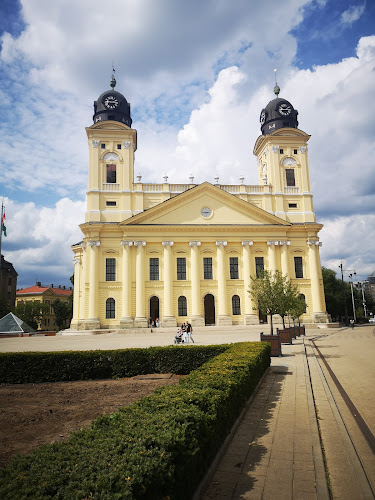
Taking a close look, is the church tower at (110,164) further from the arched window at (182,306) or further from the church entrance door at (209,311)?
the church entrance door at (209,311)

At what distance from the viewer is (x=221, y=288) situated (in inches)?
1784

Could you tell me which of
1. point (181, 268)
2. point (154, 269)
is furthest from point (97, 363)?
point (181, 268)

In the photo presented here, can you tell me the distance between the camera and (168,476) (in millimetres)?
4031

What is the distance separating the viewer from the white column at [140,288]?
42906 millimetres

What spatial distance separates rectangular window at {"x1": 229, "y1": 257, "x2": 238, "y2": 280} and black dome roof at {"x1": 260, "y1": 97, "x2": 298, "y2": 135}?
19102mm

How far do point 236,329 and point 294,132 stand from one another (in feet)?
91.8

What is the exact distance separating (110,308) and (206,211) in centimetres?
1649

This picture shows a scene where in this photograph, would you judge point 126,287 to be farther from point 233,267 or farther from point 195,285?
point 233,267

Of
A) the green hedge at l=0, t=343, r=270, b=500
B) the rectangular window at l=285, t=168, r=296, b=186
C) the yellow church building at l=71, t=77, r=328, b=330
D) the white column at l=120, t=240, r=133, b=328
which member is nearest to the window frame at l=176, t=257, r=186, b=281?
the yellow church building at l=71, t=77, r=328, b=330

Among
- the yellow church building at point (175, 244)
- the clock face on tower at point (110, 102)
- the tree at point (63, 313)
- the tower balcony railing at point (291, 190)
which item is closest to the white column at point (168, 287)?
the yellow church building at point (175, 244)

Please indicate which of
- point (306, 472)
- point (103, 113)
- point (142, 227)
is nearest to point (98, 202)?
point (142, 227)

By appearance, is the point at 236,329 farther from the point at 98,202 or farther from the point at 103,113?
the point at 103,113

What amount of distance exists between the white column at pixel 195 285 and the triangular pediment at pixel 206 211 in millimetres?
3214

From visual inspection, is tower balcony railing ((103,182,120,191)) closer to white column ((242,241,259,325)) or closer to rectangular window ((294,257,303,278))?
white column ((242,241,259,325))
